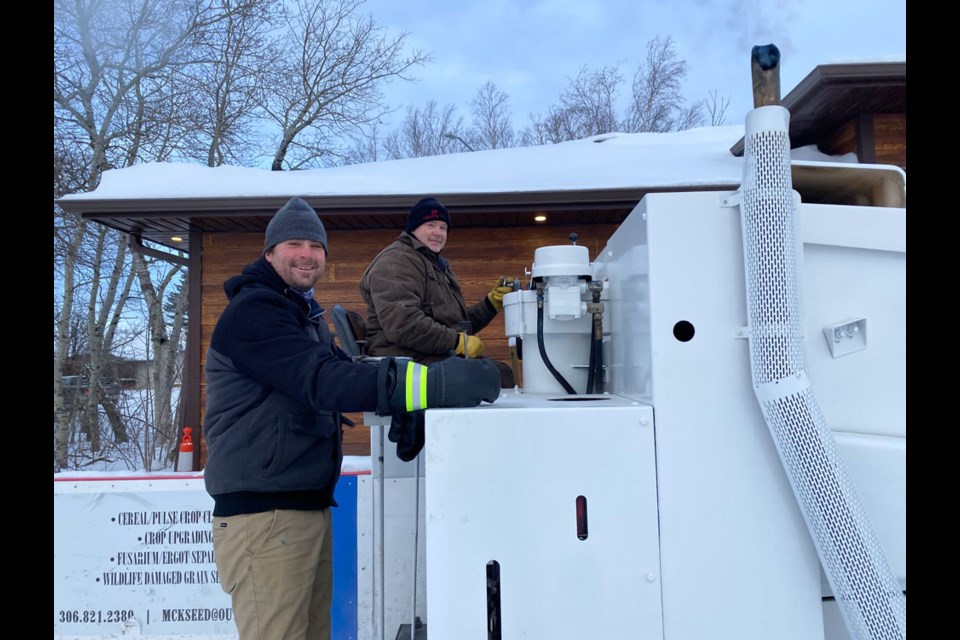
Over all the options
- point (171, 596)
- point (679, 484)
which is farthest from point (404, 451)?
point (171, 596)

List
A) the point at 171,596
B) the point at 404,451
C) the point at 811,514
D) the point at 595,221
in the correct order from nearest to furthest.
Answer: the point at 811,514
the point at 404,451
the point at 171,596
the point at 595,221

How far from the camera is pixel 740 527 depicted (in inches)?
61.0

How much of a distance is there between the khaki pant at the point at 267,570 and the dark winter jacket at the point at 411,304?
93cm

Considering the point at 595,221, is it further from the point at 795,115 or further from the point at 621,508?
the point at 621,508

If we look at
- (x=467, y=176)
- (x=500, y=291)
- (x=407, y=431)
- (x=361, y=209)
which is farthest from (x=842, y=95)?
(x=407, y=431)

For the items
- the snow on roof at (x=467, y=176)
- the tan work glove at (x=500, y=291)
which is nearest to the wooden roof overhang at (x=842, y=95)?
the snow on roof at (x=467, y=176)

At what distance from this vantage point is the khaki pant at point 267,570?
1.99 m

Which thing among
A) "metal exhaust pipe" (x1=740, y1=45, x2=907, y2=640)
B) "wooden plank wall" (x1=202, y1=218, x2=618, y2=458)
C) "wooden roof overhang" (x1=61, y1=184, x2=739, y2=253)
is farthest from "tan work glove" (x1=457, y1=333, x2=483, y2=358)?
"wooden plank wall" (x1=202, y1=218, x2=618, y2=458)

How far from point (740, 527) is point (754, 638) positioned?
0.26m

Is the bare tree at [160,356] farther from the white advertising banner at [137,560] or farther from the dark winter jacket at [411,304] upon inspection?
the dark winter jacket at [411,304]

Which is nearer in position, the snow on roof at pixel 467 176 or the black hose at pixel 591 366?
the black hose at pixel 591 366

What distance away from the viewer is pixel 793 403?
1.47 metres

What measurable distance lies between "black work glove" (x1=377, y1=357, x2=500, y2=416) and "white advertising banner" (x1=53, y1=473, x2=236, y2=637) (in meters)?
2.70

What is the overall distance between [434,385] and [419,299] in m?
1.21
